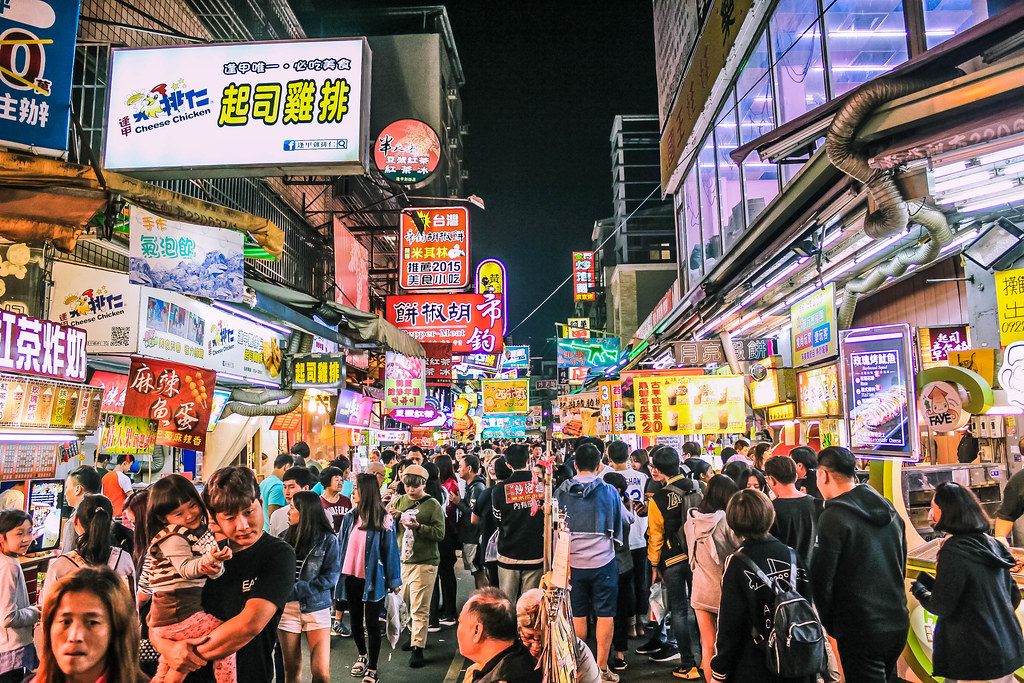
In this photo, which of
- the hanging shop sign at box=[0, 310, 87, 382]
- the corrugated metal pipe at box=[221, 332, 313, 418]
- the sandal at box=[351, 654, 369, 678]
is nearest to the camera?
the hanging shop sign at box=[0, 310, 87, 382]

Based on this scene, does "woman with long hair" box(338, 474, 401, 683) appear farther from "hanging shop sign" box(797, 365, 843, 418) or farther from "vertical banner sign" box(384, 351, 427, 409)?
"vertical banner sign" box(384, 351, 427, 409)

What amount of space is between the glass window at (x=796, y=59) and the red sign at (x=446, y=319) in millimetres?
10015

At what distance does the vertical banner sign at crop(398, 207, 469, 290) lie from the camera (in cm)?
2022

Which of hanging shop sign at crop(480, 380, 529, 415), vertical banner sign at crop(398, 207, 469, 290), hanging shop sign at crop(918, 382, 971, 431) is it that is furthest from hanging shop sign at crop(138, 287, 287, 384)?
hanging shop sign at crop(480, 380, 529, 415)

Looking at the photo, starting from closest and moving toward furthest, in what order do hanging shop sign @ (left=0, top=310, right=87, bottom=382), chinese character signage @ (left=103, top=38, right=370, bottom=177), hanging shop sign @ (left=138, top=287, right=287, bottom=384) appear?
hanging shop sign @ (left=0, top=310, right=87, bottom=382), chinese character signage @ (left=103, top=38, right=370, bottom=177), hanging shop sign @ (left=138, top=287, right=287, bottom=384)

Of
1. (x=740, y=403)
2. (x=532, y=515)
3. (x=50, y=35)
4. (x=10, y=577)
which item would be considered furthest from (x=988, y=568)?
(x=740, y=403)

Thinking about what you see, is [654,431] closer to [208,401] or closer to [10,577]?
[208,401]

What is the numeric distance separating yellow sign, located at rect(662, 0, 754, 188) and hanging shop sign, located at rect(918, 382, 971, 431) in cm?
780

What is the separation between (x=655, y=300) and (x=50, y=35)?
170ft

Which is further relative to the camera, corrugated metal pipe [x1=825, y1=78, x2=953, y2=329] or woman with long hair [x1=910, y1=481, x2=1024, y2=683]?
corrugated metal pipe [x1=825, y1=78, x2=953, y2=329]

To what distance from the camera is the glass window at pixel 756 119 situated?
1377 centimetres

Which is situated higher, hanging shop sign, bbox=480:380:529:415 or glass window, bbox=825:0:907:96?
glass window, bbox=825:0:907:96

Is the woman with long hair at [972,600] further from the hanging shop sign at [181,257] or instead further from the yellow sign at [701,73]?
the yellow sign at [701,73]

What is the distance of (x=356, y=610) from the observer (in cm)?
759
